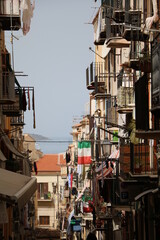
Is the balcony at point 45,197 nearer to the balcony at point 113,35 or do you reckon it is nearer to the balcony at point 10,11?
the balcony at point 113,35

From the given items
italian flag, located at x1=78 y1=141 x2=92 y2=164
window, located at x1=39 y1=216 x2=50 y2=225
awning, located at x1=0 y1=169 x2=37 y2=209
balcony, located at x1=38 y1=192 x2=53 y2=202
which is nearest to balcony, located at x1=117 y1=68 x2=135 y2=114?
awning, located at x1=0 y1=169 x2=37 y2=209

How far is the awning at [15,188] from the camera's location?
1439 cm

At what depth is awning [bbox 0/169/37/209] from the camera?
47.2 ft

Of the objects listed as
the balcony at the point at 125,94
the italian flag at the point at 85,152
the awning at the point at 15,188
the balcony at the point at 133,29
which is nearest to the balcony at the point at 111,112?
the balcony at the point at 125,94

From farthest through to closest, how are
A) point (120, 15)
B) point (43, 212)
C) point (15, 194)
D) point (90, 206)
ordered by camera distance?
point (43, 212) → point (90, 206) → point (120, 15) → point (15, 194)

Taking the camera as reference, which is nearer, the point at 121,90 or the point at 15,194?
the point at 15,194

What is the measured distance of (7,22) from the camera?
28.0 metres

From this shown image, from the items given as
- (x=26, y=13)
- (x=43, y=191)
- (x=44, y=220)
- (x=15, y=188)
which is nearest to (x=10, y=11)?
(x=26, y=13)

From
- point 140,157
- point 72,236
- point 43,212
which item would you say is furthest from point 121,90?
point 43,212

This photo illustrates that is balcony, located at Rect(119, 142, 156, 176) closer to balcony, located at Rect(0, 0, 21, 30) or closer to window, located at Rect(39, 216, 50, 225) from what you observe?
balcony, located at Rect(0, 0, 21, 30)

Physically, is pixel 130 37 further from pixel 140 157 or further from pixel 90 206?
pixel 90 206

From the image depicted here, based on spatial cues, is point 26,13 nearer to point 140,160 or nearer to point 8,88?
point 8,88

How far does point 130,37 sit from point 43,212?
75.2 m

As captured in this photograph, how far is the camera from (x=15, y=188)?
52.8 ft
